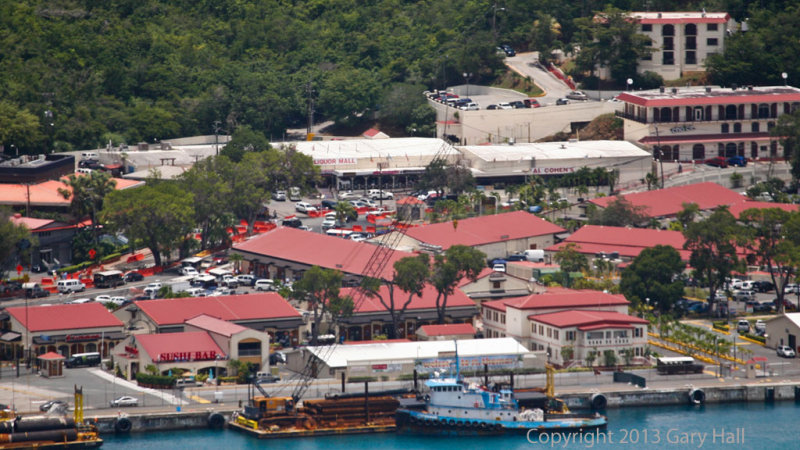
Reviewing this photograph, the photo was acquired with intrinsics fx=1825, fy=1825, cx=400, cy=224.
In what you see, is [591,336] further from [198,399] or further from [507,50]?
[507,50]

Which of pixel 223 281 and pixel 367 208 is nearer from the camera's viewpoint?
pixel 223 281

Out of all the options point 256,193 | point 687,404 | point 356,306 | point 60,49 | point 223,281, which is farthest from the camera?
point 60,49

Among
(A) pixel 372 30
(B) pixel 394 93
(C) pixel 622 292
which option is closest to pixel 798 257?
(C) pixel 622 292

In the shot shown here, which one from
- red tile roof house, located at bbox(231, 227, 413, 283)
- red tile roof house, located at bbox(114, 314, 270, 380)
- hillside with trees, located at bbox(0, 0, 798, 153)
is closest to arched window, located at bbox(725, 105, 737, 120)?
hillside with trees, located at bbox(0, 0, 798, 153)

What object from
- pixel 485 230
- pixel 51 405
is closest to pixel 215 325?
pixel 51 405

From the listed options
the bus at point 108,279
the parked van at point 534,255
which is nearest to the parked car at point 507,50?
the parked van at point 534,255

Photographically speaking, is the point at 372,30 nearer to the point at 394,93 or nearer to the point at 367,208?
the point at 394,93

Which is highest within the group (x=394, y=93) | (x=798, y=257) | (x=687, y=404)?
(x=394, y=93)
